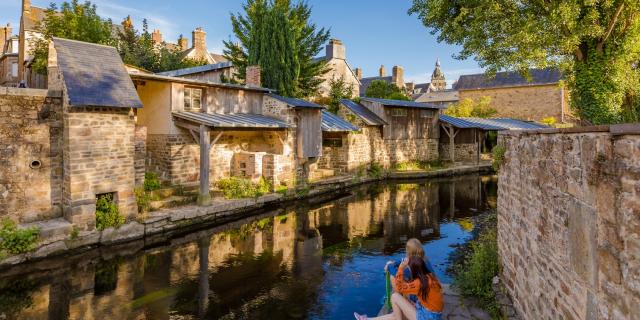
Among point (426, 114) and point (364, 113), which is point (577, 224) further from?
point (426, 114)

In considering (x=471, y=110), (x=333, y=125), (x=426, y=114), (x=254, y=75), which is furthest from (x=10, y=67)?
(x=471, y=110)

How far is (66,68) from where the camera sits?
9281 millimetres

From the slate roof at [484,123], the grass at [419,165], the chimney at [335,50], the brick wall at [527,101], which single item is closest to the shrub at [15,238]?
the grass at [419,165]

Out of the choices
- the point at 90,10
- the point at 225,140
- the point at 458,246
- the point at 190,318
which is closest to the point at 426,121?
the point at 225,140

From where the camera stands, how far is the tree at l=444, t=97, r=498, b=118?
33094mm

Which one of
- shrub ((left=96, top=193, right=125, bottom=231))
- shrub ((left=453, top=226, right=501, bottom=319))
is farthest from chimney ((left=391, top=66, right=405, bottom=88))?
shrub ((left=453, top=226, right=501, bottom=319))

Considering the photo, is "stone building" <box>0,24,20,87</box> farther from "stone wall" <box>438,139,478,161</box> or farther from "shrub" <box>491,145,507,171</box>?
"stone wall" <box>438,139,478,161</box>

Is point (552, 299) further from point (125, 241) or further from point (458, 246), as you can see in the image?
point (125, 241)

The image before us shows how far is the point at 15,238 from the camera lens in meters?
7.81

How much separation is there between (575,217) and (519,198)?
1.88 m

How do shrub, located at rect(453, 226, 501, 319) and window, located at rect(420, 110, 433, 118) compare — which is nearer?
shrub, located at rect(453, 226, 501, 319)

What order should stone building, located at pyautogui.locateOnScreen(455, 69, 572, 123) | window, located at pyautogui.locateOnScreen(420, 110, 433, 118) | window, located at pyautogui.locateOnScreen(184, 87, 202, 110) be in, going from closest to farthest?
window, located at pyautogui.locateOnScreen(184, 87, 202, 110) < window, located at pyautogui.locateOnScreen(420, 110, 433, 118) < stone building, located at pyautogui.locateOnScreen(455, 69, 572, 123)

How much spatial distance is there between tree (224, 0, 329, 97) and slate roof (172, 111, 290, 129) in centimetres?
852

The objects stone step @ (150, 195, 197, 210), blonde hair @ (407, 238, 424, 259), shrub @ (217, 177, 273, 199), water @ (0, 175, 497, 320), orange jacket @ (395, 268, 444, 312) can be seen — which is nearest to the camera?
orange jacket @ (395, 268, 444, 312)
